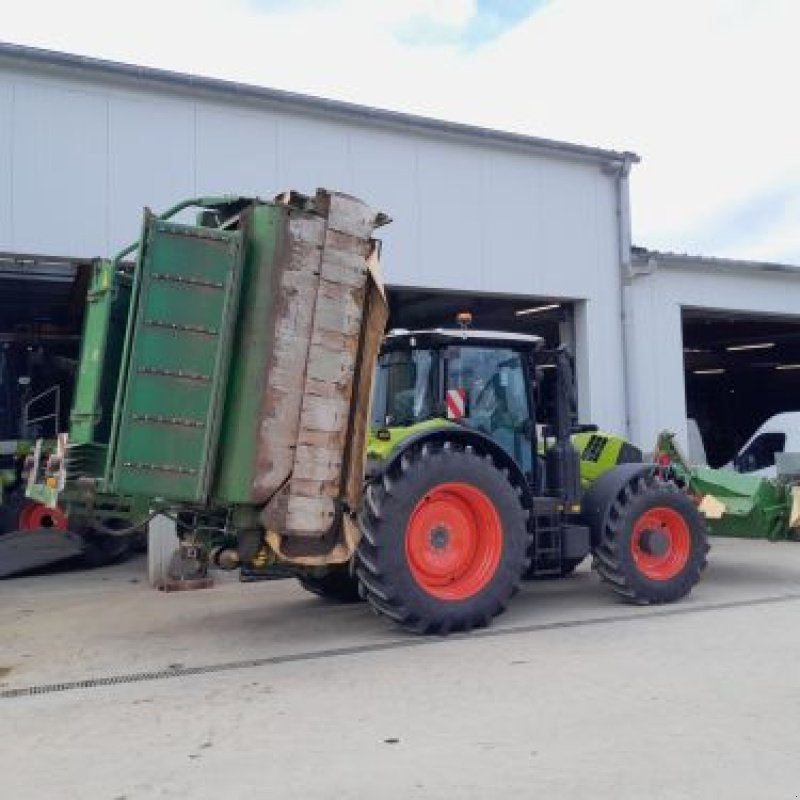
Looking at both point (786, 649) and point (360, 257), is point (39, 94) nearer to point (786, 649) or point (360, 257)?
point (360, 257)

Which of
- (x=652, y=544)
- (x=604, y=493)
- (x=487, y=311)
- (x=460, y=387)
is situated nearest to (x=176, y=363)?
(x=460, y=387)

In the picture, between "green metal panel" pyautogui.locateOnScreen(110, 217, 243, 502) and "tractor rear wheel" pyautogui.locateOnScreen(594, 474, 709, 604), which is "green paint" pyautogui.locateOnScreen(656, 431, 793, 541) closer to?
"tractor rear wheel" pyautogui.locateOnScreen(594, 474, 709, 604)

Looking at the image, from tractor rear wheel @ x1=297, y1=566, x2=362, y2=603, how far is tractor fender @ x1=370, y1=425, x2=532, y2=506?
184 cm

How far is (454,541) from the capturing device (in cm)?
727

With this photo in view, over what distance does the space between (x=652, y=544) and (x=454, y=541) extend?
2073 mm

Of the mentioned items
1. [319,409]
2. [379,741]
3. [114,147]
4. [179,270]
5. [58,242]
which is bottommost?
[379,741]

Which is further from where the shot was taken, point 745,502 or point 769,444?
point 769,444

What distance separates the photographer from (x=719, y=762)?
4.30 m

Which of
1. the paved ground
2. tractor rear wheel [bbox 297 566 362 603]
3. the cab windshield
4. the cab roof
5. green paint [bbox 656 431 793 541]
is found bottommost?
the paved ground

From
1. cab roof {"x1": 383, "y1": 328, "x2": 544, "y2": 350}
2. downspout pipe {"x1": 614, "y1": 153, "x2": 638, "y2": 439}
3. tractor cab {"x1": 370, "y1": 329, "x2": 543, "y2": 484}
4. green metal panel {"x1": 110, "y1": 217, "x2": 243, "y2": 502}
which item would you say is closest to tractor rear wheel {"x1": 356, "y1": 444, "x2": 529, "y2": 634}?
tractor cab {"x1": 370, "y1": 329, "x2": 543, "y2": 484}

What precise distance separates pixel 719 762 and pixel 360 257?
408 centimetres

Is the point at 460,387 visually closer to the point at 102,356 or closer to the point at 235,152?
the point at 102,356

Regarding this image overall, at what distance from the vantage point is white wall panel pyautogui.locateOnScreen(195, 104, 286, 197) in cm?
1074

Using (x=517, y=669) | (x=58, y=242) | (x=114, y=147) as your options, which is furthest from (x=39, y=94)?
(x=517, y=669)
